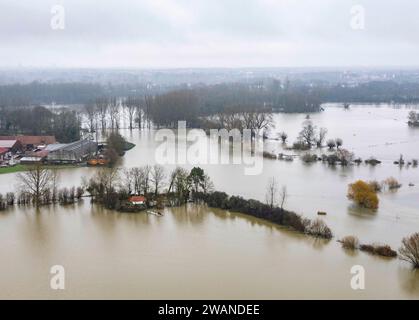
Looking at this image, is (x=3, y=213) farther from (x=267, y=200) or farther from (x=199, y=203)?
(x=267, y=200)

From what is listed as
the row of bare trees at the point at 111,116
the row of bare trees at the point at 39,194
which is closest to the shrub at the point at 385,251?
the row of bare trees at the point at 39,194

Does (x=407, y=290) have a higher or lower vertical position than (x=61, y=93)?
lower

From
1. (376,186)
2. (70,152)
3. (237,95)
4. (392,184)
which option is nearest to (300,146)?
(392,184)

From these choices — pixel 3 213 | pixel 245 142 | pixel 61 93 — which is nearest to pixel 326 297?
pixel 3 213

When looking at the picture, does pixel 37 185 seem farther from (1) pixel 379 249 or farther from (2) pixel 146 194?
(1) pixel 379 249

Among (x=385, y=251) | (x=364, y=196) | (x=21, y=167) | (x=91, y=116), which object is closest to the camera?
(x=385, y=251)

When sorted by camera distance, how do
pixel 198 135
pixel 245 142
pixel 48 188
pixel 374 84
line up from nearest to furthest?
1. pixel 48 188
2. pixel 245 142
3. pixel 198 135
4. pixel 374 84

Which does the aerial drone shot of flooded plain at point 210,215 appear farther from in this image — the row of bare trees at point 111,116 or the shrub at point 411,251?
the row of bare trees at point 111,116
